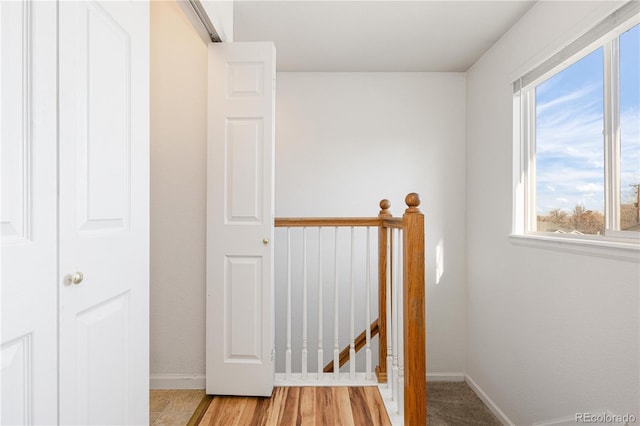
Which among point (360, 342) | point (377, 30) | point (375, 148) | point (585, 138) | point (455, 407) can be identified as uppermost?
point (377, 30)

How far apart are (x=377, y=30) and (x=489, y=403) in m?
2.99

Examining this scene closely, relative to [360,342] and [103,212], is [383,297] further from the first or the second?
[103,212]

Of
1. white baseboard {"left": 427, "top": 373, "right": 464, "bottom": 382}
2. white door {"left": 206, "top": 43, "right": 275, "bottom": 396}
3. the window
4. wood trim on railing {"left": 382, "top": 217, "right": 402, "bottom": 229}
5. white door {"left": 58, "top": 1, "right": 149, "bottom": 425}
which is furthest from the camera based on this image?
white baseboard {"left": 427, "top": 373, "right": 464, "bottom": 382}

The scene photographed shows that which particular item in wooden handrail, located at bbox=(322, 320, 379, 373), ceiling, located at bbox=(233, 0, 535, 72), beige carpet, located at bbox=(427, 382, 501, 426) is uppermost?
ceiling, located at bbox=(233, 0, 535, 72)

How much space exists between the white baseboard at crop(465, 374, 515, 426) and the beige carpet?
0.10 feet

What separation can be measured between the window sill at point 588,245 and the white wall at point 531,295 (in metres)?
0.04

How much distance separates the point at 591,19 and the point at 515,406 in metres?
2.42

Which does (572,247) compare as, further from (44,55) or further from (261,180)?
(44,55)

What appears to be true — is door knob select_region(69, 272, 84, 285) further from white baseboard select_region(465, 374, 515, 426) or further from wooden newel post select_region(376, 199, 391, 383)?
white baseboard select_region(465, 374, 515, 426)

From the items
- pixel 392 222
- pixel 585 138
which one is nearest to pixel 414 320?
pixel 392 222

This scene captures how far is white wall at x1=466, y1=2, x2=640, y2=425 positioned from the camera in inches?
71.3

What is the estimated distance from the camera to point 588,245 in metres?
1.96

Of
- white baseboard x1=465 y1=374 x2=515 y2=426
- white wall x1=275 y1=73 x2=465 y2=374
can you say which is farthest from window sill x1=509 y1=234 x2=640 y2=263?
white baseboard x1=465 y1=374 x2=515 y2=426

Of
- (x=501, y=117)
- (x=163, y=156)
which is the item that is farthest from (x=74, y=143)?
(x=501, y=117)
